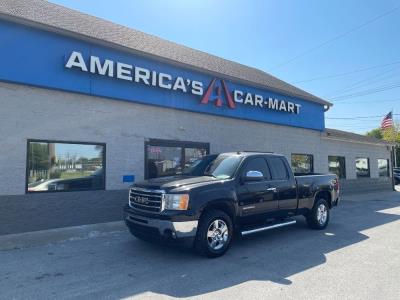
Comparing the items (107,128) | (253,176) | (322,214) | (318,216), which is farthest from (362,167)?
(107,128)

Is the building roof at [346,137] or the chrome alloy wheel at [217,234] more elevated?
the building roof at [346,137]

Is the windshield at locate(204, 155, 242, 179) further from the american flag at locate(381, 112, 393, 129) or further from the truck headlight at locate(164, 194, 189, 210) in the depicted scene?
the american flag at locate(381, 112, 393, 129)

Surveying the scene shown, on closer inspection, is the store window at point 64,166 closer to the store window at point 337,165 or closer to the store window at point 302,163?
the store window at point 302,163

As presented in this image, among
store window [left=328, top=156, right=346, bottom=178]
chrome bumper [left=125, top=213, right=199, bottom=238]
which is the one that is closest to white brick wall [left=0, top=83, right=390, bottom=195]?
chrome bumper [left=125, top=213, right=199, bottom=238]

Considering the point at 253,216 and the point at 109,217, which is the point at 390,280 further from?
the point at 109,217

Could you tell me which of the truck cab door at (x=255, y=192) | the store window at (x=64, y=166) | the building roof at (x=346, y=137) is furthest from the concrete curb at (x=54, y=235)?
the building roof at (x=346, y=137)

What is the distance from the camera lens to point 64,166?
9.17 m

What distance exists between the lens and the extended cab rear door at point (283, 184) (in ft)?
25.9

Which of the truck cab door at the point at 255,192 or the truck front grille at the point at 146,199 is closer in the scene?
the truck front grille at the point at 146,199

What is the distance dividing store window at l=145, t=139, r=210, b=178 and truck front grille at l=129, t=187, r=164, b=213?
12.8 feet

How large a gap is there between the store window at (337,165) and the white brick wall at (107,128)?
5.67m

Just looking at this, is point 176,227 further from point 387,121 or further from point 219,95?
point 387,121

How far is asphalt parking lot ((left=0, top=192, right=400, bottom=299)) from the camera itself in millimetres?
4773

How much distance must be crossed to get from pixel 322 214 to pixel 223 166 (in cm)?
366
